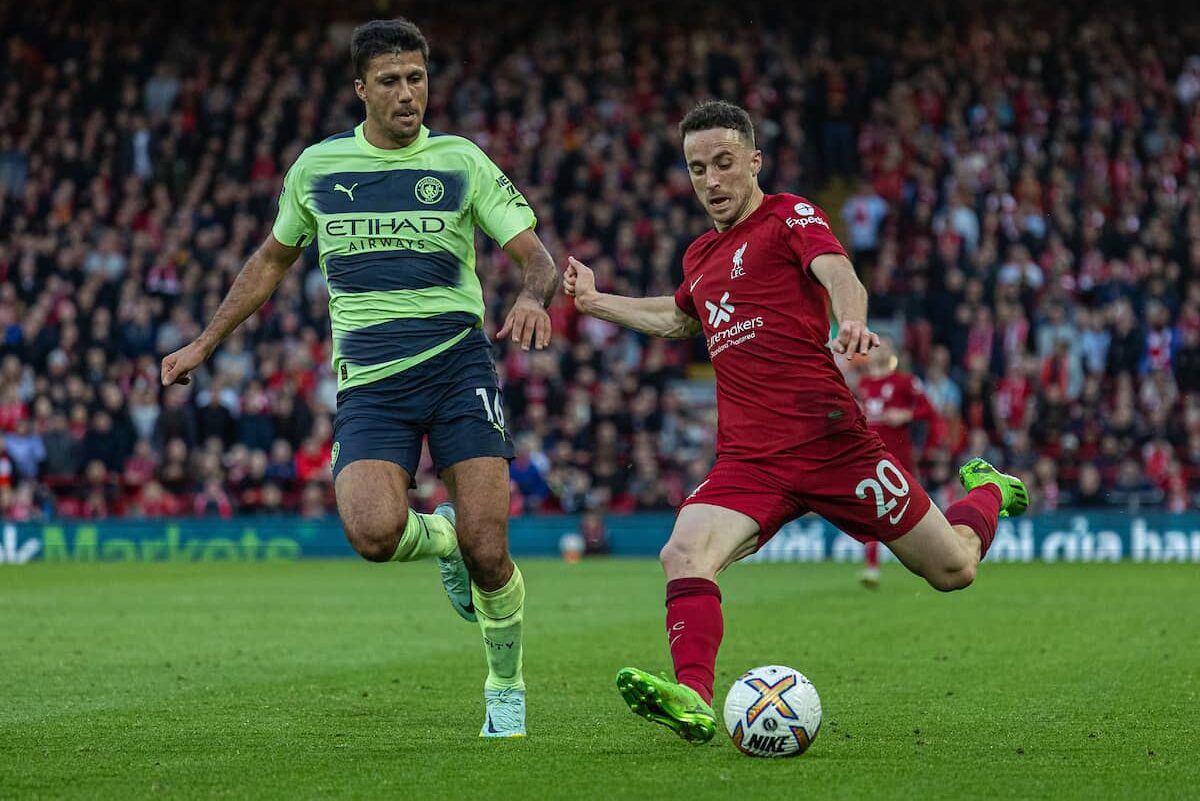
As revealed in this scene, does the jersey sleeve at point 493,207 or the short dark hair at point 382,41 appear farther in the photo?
the jersey sleeve at point 493,207

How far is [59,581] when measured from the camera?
60.0ft

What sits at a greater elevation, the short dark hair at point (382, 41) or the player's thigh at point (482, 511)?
the short dark hair at point (382, 41)

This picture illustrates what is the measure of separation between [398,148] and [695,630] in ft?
7.85

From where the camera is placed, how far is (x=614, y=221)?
82.9 feet

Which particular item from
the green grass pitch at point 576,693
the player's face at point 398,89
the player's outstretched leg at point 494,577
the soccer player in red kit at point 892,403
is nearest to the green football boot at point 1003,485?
the green grass pitch at point 576,693

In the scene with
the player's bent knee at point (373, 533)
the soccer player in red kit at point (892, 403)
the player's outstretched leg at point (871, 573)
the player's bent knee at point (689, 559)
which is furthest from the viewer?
the player's outstretched leg at point (871, 573)

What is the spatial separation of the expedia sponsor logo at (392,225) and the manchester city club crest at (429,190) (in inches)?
3.4

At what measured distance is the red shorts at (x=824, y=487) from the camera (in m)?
6.95

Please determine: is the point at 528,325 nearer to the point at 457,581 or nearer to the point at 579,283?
the point at 579,283

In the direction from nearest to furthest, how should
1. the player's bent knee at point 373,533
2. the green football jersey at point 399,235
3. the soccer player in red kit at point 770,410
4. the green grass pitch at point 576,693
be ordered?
the green grass pitch at point 576,693 < the soccer player in red kit at point 770,410 < the player's bent knee at point 373,533 < the green football jersey at point 399,235

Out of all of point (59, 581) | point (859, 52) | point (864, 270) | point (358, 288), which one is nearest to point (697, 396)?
point (864, 270)

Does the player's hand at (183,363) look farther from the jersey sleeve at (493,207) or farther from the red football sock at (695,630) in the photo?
the red football sock at (695,630)

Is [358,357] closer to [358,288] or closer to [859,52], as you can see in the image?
[358,288]

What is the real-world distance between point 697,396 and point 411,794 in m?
19.3
